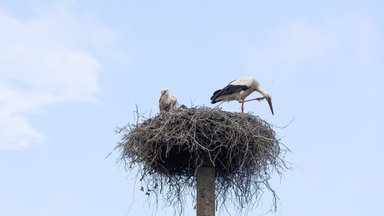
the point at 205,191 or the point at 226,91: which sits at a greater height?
the point at 226,91

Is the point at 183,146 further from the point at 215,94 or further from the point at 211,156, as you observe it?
the point at 215,94

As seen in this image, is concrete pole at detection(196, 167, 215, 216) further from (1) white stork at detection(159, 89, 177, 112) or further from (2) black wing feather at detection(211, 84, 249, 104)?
(2) black wing feather at detection(211, 84, 249, 104)

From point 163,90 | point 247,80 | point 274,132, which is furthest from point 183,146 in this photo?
point 247,80

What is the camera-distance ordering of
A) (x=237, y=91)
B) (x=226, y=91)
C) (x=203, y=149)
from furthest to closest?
(x=237, y=91), (x=226, y=91), (x=203, y=149)

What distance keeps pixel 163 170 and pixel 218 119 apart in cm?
113

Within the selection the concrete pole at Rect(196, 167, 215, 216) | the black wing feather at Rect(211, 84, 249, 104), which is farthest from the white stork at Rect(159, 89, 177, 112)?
the concrete pole at Rect(196, 167, 215, 216)

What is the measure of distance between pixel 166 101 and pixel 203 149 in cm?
217

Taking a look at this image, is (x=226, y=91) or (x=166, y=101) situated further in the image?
(x=226, y=91)

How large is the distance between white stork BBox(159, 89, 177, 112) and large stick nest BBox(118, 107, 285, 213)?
132cm

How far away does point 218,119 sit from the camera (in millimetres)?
10727

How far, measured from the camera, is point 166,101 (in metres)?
12.6

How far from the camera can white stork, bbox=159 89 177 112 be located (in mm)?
12552

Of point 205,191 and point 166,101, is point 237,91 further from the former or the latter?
point 205,191

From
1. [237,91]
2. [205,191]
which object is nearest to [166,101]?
[237,91]
